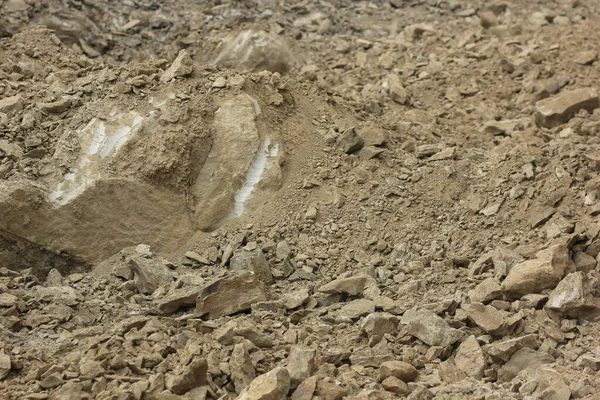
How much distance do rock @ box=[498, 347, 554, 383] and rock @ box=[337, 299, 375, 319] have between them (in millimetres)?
909

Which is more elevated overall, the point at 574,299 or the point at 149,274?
the point at 574,299

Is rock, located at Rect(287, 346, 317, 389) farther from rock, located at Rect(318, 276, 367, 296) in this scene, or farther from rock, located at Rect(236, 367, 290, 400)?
rock, located at Rect(318, 276, 367, 296)

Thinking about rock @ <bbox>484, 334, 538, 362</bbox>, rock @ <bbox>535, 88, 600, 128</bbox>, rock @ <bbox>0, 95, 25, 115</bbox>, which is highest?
rock @ <bbox>0, 95, 25, 115</bbox>

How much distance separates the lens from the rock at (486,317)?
4.61 metres

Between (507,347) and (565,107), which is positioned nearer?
(507,347)

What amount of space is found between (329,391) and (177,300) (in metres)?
1.29

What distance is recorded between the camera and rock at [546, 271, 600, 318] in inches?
183

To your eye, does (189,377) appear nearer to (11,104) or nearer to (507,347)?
(507,347)

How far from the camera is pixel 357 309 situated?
16.2 ft

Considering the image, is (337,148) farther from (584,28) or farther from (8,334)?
(584,28)

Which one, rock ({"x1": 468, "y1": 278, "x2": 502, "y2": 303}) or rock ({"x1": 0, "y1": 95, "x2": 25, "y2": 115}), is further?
rock ({"x1": 0, "y1": 95, "x2": 25, "y2": 115})

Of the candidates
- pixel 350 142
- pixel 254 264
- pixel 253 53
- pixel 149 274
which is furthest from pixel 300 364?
pixel 253 53

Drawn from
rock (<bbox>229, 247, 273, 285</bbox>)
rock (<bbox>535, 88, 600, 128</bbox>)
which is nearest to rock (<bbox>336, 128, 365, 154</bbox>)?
rock (<bbox>229, 247, 273, 285</bbox>)

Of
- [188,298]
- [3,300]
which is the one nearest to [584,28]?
[188,298]
